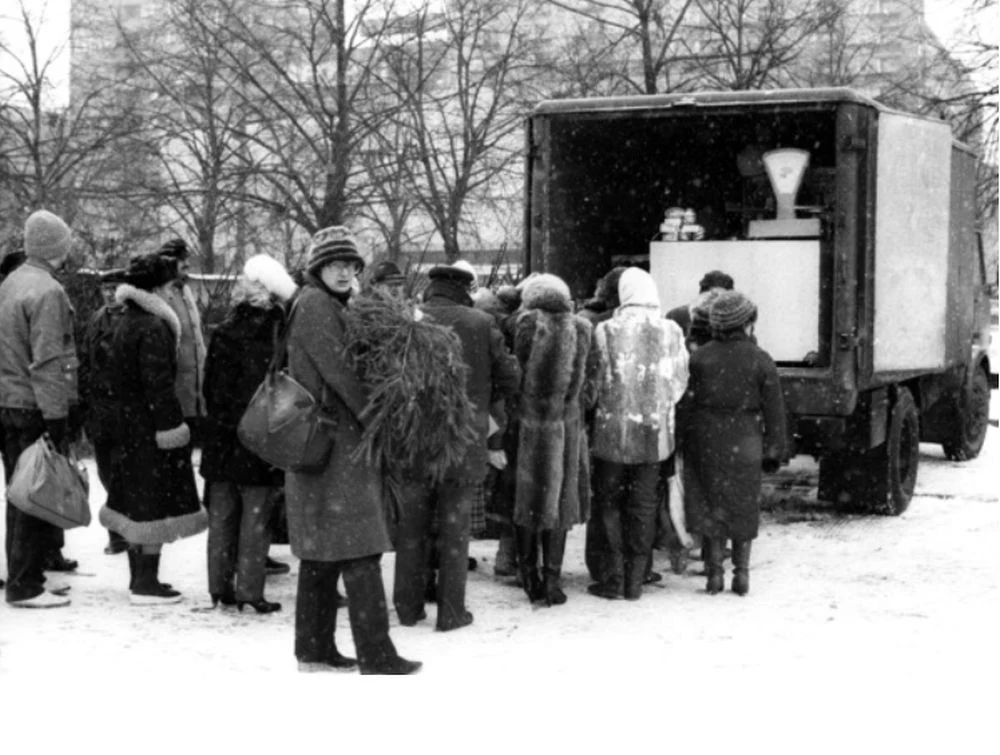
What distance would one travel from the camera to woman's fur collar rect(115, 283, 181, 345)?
269 inches

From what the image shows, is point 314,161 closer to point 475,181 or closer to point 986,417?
point 475,181

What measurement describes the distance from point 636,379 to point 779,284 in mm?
2368

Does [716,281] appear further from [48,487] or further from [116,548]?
[48,487]

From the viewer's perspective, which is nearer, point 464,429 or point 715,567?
point 464,429

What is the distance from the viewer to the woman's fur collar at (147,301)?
22.4 feet

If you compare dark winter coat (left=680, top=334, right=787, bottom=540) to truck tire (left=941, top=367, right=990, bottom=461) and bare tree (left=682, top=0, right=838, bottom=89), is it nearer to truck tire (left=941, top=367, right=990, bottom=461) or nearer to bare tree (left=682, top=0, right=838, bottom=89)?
truck tire (left=941, top=367, right=990, bottom=461)

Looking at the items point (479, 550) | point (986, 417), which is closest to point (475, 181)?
point (986, 417)

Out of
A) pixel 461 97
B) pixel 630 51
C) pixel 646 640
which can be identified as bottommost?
pixel 646 640

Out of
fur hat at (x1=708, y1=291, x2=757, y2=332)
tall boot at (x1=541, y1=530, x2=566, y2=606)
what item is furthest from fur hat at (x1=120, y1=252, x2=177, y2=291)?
fur hat at (x1=708, y1=291, x2=757, y2=332)

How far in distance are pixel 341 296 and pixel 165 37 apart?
21011 millimetres

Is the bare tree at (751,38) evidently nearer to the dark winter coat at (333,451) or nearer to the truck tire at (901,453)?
the truck tire at (901,453)

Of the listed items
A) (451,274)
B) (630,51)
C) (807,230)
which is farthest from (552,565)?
(630,51)

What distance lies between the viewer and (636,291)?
7.66m

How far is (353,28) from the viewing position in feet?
74.3
